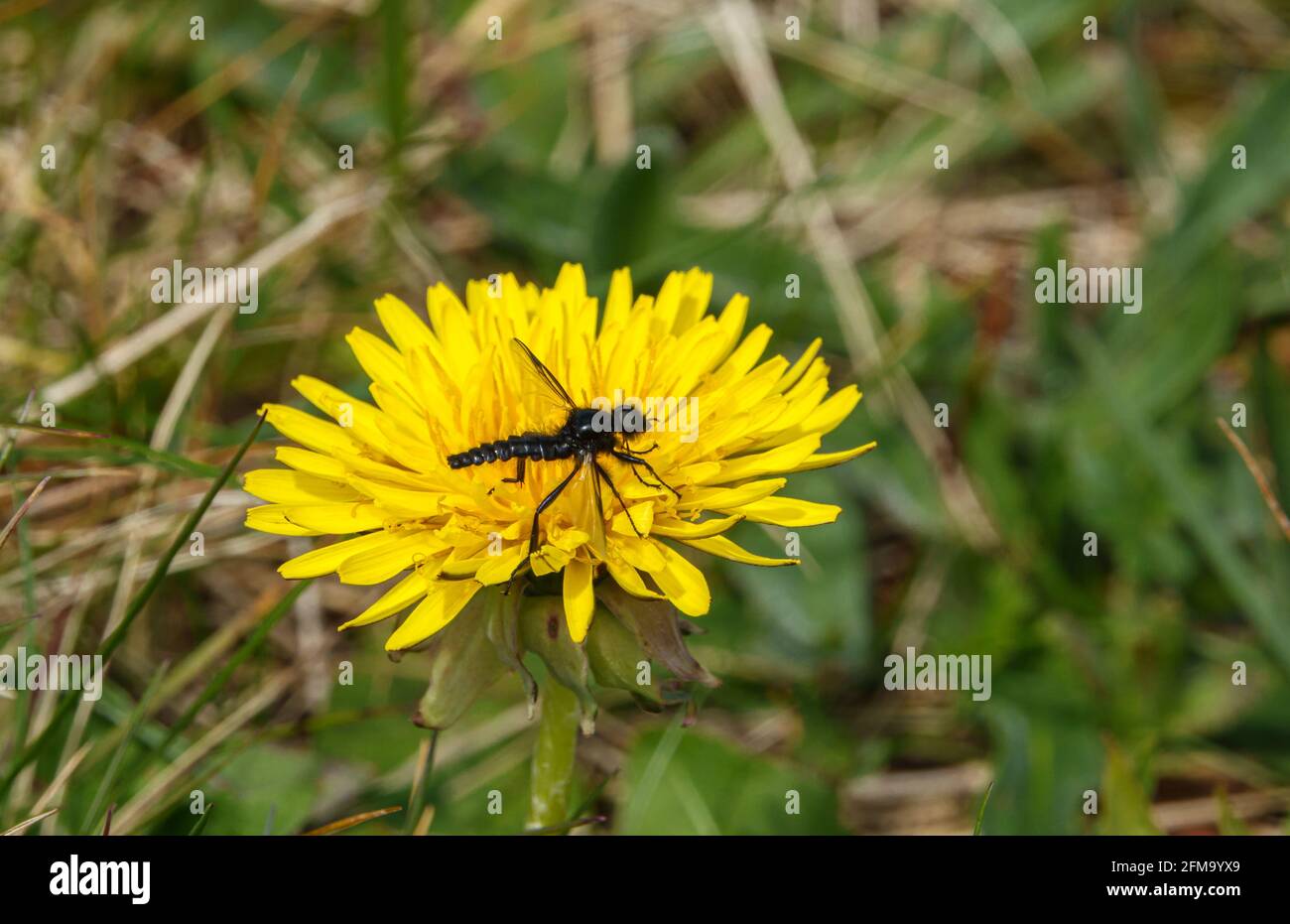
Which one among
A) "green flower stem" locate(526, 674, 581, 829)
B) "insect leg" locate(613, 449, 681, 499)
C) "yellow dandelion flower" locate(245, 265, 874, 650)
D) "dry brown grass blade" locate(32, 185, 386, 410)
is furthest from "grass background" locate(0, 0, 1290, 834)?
"insect leg" locate(613, 449, 681, 499)

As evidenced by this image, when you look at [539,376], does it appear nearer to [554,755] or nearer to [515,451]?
[515,451]

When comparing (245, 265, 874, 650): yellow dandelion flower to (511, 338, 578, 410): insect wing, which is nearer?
(245, 265, 874, 650): yellow dandelion flower

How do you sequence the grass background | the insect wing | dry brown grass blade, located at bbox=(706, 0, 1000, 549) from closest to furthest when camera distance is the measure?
the insect wing < the grass background < dry brown grass blade, located at bbox=(706, 0, 1000, 549)

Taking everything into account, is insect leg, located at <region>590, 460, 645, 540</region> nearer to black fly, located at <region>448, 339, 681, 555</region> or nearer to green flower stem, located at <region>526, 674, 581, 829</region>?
black fly, located at <region>448, 339, 681, 555</region>

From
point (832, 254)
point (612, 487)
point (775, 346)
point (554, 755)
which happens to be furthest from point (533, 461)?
point (832, 254)

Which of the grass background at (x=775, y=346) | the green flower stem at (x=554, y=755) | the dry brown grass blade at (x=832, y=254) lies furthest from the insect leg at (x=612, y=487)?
the dry brown grass blade at (x=832, y=254)

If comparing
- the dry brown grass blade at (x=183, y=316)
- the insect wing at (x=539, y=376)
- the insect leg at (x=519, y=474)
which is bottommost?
the insect leg at (x=519, y=474)

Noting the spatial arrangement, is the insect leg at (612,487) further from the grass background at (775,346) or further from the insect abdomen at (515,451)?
the grass background at (775,346)
